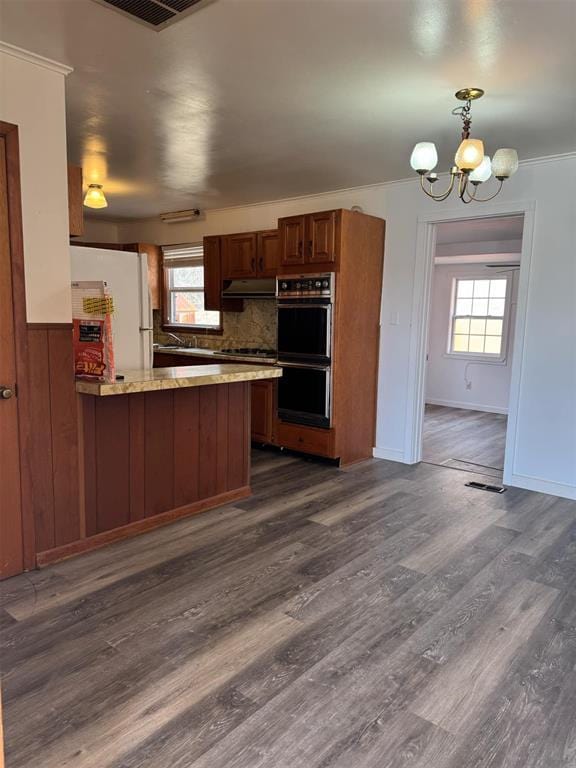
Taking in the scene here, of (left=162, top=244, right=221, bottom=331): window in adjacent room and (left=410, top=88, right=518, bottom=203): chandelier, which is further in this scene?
(left=162, top=244, right=221, bottom=331): window in adjacent room

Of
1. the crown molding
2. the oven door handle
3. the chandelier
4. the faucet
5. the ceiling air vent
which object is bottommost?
the oven door handle

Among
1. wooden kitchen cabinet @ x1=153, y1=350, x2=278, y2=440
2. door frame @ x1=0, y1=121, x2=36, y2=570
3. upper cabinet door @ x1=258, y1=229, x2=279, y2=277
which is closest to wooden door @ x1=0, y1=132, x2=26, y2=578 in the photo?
door frame @ x1=0, y1=121, x2=36, y2=570

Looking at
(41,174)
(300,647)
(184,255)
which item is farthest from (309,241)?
(300,647)

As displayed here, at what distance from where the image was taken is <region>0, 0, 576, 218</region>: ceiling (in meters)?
2.10

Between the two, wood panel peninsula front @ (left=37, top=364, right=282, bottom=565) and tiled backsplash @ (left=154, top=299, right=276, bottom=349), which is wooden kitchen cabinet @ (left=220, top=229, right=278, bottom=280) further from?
wood panel peninsula front @ (left=37, top=364, right=282, bottom=565)

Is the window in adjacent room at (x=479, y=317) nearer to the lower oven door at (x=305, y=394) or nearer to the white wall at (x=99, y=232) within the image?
the lower oven door at (x=305, y=394)

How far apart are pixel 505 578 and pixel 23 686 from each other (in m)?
2.27

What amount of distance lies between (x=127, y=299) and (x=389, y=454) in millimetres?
2759

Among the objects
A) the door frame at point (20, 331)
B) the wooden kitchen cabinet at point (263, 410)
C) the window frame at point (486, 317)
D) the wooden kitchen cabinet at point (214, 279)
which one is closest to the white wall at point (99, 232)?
the wooden kitchen cabinet at point (214, 279)

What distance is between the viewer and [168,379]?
293 centimetres

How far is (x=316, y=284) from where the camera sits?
14.6 ft

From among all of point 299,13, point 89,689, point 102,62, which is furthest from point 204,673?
point 102,62

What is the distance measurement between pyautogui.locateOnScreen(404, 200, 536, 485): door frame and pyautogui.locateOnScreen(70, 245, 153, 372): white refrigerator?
2.34m

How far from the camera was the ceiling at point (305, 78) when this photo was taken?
210 cm
